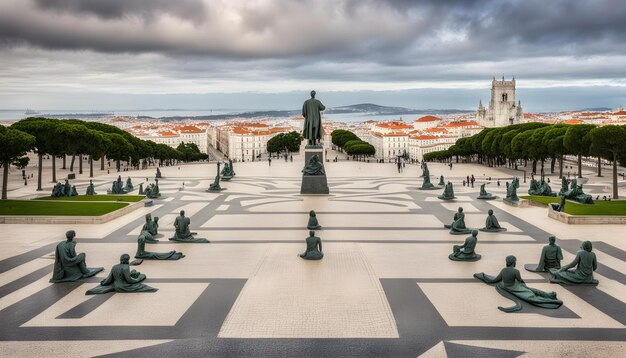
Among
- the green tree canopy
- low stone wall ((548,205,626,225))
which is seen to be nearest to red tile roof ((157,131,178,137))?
the green tree canopy

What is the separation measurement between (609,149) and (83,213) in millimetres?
34030

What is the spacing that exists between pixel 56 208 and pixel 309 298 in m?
20.8

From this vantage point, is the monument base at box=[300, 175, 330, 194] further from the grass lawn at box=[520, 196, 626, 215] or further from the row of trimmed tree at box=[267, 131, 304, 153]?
the row of trimmed tree at box=[267, 131, 304, 153]

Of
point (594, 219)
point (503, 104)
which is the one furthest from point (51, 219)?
point (503, 104)

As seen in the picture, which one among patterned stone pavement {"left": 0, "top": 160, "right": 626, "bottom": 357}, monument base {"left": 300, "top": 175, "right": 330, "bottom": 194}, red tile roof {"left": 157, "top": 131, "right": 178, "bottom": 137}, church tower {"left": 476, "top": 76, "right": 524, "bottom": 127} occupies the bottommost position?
patterned stone pavement {"left": 0, "top": 160, "right": 626, "bottom": 357}

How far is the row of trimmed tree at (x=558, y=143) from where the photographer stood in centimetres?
3669

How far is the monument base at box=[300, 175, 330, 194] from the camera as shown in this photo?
37.4 m

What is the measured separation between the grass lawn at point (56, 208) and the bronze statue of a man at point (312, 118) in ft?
43.2

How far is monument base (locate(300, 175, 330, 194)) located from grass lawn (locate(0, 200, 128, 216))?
12.2 meters

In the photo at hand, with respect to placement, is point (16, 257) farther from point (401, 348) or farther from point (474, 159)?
point (474, 159)

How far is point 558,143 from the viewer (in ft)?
184

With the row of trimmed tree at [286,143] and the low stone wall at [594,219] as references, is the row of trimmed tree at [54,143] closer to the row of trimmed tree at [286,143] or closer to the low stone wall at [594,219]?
the low stone wall at [594,219]

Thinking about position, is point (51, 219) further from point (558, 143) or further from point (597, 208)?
point (558, 143)

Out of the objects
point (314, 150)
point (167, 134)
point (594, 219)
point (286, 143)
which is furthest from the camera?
point (167, 134)
